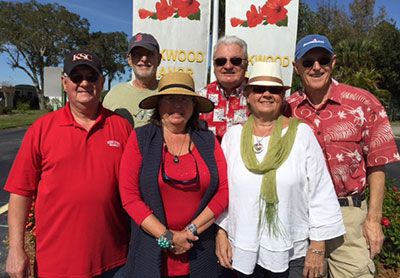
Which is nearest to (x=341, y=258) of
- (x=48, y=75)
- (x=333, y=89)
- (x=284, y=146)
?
(x=284, y=146)

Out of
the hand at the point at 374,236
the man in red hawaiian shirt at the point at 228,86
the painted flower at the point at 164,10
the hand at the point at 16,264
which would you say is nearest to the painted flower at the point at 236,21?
the painted flower at the point at 164,10

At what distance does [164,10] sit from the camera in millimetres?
4801

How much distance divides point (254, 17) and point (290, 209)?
4.02 meters

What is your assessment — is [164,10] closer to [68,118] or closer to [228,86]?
[228,86]

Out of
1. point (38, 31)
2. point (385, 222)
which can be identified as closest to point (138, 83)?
point (385, 222)

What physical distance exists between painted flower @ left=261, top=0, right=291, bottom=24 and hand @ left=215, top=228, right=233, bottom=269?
411cm

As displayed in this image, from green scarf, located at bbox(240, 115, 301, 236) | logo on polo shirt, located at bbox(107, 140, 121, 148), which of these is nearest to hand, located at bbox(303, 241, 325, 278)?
green scarf, located at bbox(240, 115, 301, 236)

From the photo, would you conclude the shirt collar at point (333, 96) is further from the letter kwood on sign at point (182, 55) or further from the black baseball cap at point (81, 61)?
the letter kwood on sign at point (182, 55)

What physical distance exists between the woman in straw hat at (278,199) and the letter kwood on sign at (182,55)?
10.3 feet

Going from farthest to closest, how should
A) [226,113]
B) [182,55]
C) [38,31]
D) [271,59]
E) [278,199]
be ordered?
[38,31] < [271,59] < [182,55] < [226,113] < [278,199]

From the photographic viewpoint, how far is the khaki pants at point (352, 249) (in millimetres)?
2219

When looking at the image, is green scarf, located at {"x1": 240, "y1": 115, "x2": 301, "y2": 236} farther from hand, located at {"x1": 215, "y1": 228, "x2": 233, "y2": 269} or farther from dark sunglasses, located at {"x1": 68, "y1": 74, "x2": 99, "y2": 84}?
dark sunglasses, located at {"x1": 68, "y1": 74, "x2": 99, "y2": 84}

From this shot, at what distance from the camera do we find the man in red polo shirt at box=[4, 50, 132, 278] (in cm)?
191

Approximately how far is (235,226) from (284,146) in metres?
0.64
